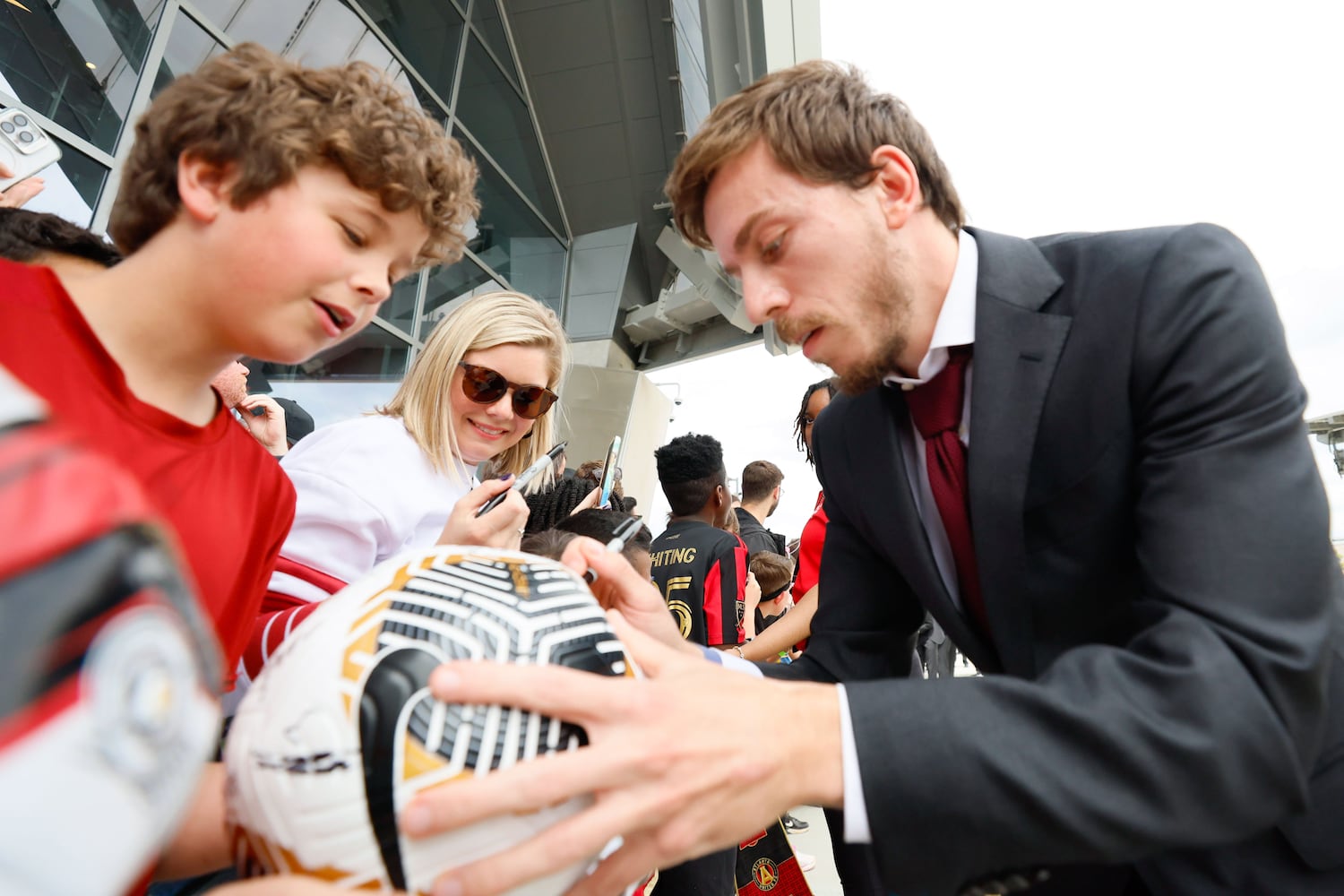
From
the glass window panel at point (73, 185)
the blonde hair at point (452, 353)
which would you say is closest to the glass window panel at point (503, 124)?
the glass window panel at point (73, 185)

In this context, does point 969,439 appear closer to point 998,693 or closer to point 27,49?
point 998,693

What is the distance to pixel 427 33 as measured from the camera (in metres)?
7.70

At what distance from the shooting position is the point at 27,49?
367 centimetres

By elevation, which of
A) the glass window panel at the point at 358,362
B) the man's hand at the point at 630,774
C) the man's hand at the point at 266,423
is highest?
the man's hand at the point at 630,774

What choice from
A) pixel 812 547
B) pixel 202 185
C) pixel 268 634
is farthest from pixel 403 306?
pixel 202 185

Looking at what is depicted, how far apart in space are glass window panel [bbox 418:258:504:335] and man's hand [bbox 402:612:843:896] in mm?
6939

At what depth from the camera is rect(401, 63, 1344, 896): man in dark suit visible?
83 centimetres

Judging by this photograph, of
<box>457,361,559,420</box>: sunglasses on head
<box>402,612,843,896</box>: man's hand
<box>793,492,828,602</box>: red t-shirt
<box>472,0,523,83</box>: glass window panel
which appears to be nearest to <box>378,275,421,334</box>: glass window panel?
<box>472,0,523,83</box>: glass window panel

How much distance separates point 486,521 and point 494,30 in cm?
968

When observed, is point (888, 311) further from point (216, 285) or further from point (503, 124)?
point (503, 124)

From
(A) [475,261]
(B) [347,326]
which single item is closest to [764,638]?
(B) [347,326]

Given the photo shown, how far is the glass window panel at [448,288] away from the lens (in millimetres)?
7395

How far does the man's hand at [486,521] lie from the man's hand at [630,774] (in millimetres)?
917

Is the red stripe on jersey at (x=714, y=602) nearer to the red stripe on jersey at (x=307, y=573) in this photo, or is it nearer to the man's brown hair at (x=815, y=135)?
the man's brown hair at (x=815, y=135)
